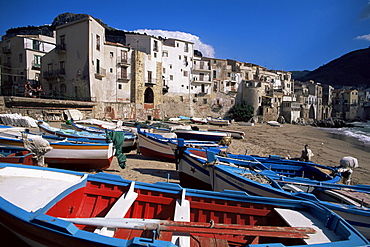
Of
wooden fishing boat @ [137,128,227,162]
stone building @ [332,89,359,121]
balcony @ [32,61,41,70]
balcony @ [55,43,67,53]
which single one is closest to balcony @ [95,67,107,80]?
balcony @ [55,43,67,53]

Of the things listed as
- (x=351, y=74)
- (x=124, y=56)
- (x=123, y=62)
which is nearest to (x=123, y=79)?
(x=123, y=62)

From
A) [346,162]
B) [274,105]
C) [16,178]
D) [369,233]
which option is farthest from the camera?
[274,105]

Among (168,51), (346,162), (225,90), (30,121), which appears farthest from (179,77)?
(346,162)

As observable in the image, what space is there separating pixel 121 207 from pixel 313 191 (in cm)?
515

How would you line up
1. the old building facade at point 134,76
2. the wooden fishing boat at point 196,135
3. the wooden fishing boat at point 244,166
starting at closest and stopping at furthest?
the wooden fishing boat at point 244,166
the wooden fishing boat at point 196,135
the old building facade at point 134,76

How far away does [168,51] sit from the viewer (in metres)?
39.5

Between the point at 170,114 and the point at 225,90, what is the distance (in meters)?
15.3

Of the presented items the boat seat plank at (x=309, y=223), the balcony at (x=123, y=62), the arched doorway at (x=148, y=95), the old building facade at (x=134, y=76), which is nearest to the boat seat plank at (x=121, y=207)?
the boat seat plank at (x=309, y=223)

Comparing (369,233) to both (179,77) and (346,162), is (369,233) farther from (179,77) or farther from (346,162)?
(179,77)

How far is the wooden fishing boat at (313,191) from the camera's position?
425 cm

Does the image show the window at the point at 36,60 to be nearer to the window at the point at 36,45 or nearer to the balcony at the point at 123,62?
the window at the point at 36,45

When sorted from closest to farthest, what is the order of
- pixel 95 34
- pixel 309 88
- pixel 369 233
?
pixel 369 233 < pixel 95 34 < pixel 309 88

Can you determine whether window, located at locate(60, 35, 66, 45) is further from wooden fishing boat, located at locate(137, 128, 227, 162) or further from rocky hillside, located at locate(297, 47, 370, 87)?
rocky hillside, located at locate(297, 47, 370, 87)

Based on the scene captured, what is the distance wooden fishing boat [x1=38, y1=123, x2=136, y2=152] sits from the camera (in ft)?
36.4
